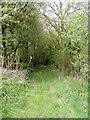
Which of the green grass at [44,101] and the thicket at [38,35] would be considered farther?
the thicket at [38,35]

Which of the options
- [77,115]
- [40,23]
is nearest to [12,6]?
[40,23]

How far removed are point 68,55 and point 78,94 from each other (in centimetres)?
108

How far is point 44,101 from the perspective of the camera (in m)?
1.65

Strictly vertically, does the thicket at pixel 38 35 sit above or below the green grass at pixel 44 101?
above

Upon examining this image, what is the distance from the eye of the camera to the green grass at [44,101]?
131 cm

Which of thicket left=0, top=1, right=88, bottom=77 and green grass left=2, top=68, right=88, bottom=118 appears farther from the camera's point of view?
thicket left=0, top=1, right=88, bottom=77

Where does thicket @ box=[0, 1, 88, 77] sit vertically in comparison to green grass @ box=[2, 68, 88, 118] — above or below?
above

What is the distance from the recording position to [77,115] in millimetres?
1251

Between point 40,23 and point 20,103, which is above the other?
point 40,23

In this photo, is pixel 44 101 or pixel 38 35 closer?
pixel 44 101

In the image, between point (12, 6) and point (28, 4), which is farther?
point (28, 4)

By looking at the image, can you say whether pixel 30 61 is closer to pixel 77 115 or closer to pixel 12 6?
pixel 12 6

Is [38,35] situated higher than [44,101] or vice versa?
[38,35]

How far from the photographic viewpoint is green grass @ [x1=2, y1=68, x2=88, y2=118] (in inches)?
51.7
